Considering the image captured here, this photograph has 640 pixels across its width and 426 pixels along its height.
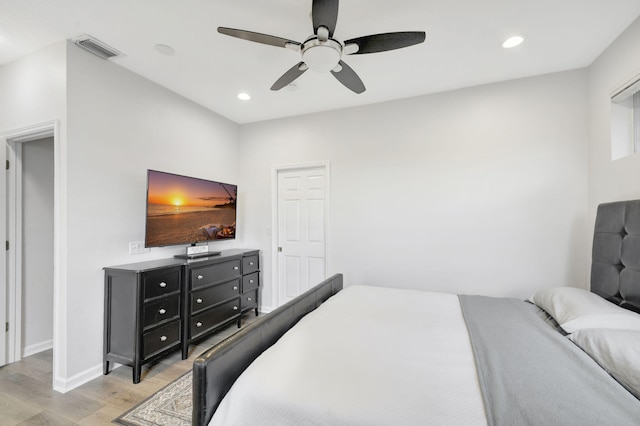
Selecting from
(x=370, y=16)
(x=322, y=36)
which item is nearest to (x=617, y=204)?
(x=370, y=16)

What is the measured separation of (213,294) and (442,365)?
2.46 meters

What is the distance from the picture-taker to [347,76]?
7.15 feet

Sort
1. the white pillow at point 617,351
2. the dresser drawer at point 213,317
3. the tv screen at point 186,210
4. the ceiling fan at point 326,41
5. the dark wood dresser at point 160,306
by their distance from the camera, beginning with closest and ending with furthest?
the white pillow at point 617,351 < the ceiling fan at point 326,41 < the dark wood dresser at point 160,306 < the tv screen at point 186,210 < the dresser drawer at point 213,317

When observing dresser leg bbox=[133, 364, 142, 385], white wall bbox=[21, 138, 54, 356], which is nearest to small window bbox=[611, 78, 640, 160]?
dresser leg bbox=[133, 364, 142, 385]

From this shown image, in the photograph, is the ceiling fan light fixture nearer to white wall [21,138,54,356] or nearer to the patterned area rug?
the patterned area rug

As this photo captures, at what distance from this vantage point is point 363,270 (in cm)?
347

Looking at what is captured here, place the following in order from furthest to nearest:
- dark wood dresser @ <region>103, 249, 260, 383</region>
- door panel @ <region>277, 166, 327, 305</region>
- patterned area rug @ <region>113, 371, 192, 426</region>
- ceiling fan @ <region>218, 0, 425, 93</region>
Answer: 1. door panel @ <region>277, 166, 327, 305</region>
2. dark wood dresser @ <region>103, 249, 260, 383</region>
3. patterned area rug @ <region>113, 371, 192, 426</region>
4. ceiling fan @ <region>218, 0, 425, 93</region>

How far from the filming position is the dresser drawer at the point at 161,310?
92.7 inches

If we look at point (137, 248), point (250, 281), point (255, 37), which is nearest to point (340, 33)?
point (255, 37)

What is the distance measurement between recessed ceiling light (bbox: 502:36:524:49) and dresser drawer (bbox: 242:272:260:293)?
3.55 meters

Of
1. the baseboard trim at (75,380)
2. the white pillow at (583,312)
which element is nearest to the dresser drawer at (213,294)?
the baseboard trim at (75,380)

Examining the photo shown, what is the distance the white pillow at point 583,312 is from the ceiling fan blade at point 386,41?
1.85 metres

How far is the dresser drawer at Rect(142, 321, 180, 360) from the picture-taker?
235 centimetres

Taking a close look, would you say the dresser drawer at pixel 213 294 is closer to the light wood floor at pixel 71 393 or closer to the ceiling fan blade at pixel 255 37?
the light wood floor at pixel 71 393
